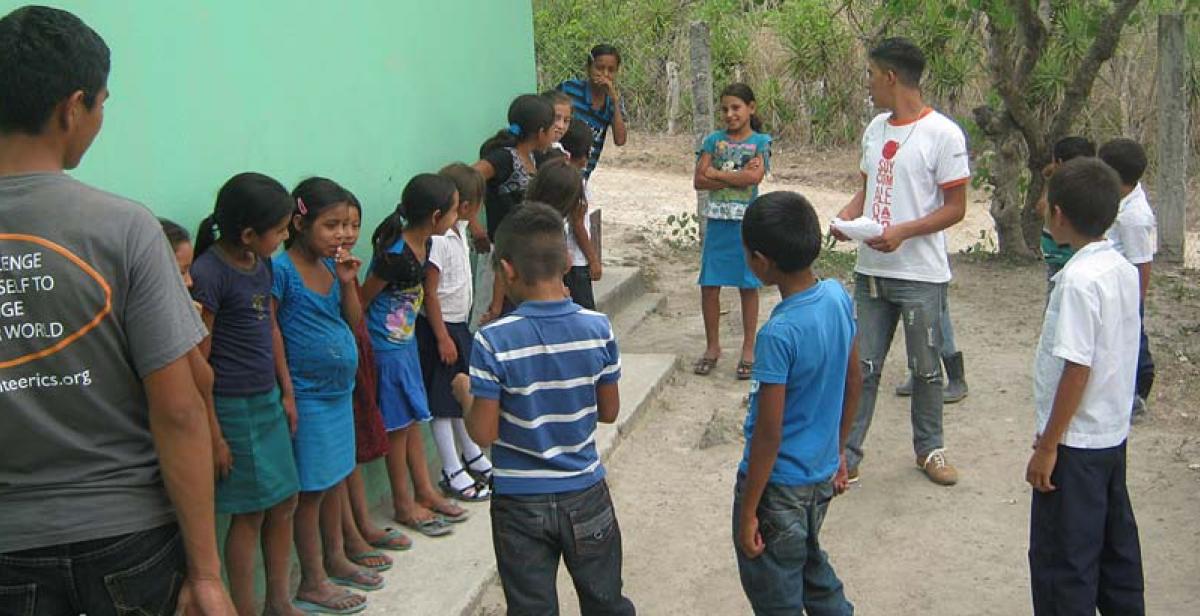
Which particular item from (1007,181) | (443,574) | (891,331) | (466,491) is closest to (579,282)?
(466,491)

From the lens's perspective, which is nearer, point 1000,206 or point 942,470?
point 942,470

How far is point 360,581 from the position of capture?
4.07 m

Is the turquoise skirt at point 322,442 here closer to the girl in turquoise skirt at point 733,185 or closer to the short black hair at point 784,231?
the short black hair at point 784,231

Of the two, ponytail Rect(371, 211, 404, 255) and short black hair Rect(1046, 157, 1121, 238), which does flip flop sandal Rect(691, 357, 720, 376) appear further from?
short black hair Rect(1046, 157, 1121, 238)

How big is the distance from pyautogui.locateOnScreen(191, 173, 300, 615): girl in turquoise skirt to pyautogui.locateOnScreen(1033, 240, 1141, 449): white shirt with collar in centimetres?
219

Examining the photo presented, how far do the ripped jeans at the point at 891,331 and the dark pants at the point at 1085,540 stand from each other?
1.48 meters

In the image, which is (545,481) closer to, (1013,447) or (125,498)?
(125,498)

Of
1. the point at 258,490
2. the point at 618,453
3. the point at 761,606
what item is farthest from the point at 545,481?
the point at 618,453

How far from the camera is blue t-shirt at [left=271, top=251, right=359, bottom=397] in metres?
3.83

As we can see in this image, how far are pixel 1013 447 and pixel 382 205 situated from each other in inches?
122

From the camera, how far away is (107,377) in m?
2.16

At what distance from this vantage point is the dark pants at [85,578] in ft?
7.09

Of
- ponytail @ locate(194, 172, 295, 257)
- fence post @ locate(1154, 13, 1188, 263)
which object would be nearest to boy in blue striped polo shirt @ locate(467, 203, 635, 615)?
ponytail @ locate(194, 172, 295, 257)

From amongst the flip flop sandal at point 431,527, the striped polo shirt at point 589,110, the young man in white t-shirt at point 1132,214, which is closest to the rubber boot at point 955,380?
the young man in white t-shirt at point 1132,214
